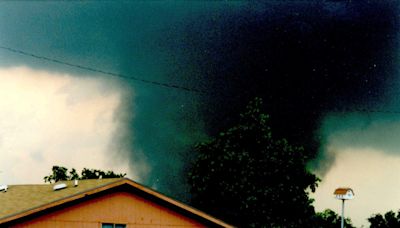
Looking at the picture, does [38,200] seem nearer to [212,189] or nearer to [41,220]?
[41,220]

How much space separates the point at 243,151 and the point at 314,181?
7431 millimetres

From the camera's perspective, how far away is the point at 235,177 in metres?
52.0

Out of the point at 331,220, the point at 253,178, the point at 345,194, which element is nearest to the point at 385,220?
the point at 331,220

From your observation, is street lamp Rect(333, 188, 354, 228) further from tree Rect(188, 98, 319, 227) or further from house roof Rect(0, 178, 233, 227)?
tree Rect(188, 98, 319, 227)

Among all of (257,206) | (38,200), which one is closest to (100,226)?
(38,200)

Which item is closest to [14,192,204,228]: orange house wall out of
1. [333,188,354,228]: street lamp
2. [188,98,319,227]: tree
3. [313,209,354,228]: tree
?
[333,188,354,228]: street lamp

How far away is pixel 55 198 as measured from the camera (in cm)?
2530

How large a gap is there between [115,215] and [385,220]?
65.9 meters

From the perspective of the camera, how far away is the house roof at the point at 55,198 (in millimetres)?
22781

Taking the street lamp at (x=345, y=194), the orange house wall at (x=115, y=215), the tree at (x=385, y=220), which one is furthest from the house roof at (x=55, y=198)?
the tree at (x=385, y=220)

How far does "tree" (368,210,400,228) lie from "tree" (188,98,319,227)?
3163 centimetres

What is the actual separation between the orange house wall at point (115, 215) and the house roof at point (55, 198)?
0.41 metres

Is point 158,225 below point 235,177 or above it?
below

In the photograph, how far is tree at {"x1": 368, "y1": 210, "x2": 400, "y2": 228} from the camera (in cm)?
8094
